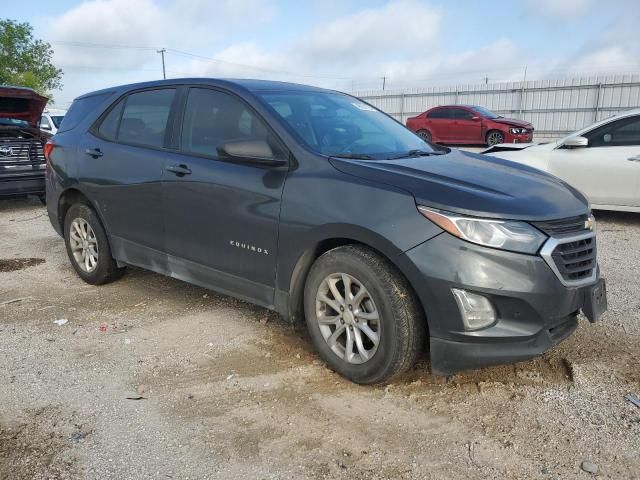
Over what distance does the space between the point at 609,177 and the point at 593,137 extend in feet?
2.04

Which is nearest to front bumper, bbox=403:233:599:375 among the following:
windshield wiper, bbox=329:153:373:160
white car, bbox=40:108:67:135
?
windshield wiper, bbox=329:153:373:160

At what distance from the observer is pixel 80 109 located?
4992mm

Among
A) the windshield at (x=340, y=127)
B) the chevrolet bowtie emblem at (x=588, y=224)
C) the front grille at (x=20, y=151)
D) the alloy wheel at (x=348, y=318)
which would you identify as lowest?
the alloy wheel at (x=348, y=318)

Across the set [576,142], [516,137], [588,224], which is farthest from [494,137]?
[588,224]

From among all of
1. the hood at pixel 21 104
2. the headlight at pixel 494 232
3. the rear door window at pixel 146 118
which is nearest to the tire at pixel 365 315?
the headlight at pixel 494 232

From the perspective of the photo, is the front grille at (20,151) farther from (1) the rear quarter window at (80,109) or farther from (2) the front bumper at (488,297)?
(2) the front bumper at (488,297)

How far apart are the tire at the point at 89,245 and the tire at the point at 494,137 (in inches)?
648

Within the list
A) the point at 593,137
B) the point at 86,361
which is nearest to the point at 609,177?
the point at 593,137

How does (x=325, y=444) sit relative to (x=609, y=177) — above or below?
below

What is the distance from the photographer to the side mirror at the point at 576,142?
23.5 feet

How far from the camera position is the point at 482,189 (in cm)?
290

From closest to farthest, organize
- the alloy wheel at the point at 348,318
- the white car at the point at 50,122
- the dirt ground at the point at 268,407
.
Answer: the dirt ground at the point at 268,407
the alloy wheel at the point at 348,318
the white car at the point at 50,122

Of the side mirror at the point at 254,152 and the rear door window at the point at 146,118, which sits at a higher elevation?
the rear door window at the point at 146,118

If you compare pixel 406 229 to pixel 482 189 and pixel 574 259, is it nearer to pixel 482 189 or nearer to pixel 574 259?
pixel 482 189
